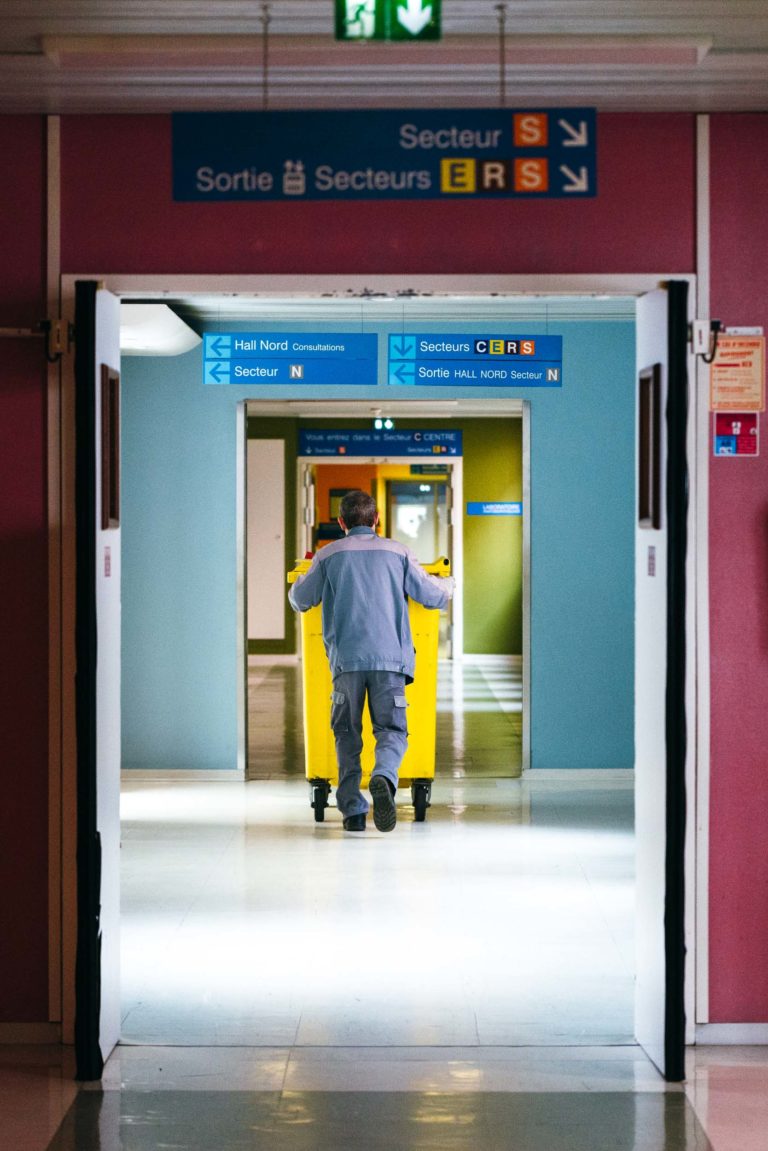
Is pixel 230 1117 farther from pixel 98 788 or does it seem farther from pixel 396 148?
pixel 396 148

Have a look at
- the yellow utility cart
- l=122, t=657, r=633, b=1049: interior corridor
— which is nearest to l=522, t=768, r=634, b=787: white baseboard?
l=122, t=657, r=633, b=1049: interior corridor

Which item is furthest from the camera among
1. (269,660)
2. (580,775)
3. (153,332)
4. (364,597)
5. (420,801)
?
(269,660)

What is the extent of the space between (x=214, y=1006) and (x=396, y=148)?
110 inches

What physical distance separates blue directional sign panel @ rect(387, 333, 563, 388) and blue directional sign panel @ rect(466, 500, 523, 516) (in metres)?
9.39

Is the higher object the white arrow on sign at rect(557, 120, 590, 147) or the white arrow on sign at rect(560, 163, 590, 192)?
the white arrow on sign at rect(557, 120, 590, 147)

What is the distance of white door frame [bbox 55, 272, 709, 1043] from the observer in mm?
4273

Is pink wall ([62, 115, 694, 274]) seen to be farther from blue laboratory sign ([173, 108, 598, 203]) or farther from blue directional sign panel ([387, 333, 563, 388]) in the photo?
blue directional sign panel ([387, 333, 563, 388])

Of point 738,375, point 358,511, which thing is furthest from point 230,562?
point 738,375

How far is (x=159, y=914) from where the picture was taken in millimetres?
5785

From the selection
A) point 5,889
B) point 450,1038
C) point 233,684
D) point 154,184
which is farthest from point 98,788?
point 233,684

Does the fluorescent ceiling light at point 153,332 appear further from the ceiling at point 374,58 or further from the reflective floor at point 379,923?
the ceiling at point 374,58

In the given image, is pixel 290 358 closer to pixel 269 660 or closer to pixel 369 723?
pixel 369 723

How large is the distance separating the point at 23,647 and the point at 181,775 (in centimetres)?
474

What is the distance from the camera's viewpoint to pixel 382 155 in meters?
4.00
